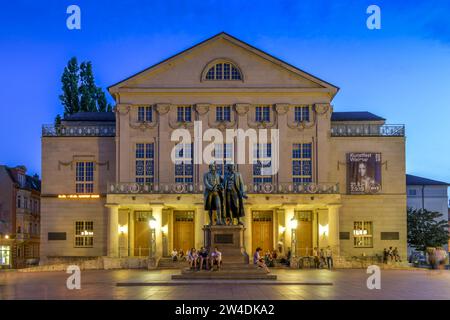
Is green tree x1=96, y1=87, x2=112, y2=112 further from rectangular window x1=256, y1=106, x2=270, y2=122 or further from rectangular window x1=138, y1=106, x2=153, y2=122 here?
rectangular window x1=256, y1=106, x2=270, y2=122

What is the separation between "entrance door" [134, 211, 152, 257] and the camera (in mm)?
57344

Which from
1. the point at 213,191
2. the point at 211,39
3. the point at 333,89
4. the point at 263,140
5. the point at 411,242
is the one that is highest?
the point at 211,39

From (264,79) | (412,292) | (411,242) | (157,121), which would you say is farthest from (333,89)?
(412,292)

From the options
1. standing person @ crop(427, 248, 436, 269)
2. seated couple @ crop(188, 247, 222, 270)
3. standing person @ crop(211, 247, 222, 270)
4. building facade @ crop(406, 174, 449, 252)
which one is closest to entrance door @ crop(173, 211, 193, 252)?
standing person @ crop(427, 248, 436, 269)

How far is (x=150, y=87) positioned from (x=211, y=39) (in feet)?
21.1

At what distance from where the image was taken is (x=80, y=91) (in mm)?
74938

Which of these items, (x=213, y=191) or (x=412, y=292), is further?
(x=213, y=191)

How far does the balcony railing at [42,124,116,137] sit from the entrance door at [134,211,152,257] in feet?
24.4

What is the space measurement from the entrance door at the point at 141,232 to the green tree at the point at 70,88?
69.0ft

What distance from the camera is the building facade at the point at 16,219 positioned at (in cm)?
6875

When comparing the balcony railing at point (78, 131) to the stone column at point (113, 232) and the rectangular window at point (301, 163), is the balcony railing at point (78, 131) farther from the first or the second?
the rectangular window at point (301, 163)
